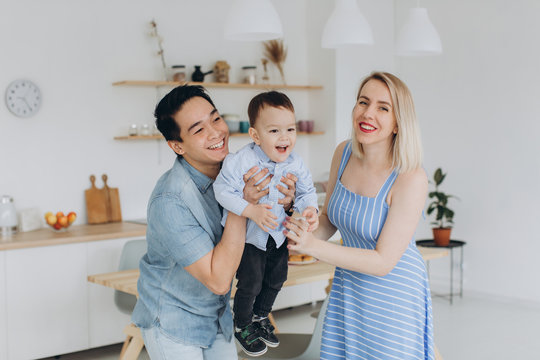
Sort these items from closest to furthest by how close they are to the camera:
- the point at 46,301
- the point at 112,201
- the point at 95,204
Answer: the point at 46,301 → the point at 95,204 → the point at 112,201

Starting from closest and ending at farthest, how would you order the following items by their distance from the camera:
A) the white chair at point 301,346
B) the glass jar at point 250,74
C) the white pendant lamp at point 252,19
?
1. the white chair at point 301,346
2. the white pendant lamp at point 252,19
3. the glass jar at point 250,74

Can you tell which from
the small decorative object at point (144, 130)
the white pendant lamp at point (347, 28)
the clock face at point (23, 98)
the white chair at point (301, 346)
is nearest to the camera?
the white chair at point (301, 346)

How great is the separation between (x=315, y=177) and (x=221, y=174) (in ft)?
13.6

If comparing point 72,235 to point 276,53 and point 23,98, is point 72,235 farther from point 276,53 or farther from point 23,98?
point 276,53

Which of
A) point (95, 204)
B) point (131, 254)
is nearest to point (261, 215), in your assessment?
point (131, 254)

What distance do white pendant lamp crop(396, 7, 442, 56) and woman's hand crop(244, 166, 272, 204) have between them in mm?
2120

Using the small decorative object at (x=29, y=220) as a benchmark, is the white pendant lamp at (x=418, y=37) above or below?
above

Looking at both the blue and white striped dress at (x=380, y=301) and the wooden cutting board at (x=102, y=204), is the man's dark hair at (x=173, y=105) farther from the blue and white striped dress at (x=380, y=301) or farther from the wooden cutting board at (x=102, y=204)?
the wooden cutting board at (x=102, y=204)

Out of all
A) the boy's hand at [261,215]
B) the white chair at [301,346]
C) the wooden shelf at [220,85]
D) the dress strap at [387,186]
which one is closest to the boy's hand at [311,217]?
the boy's hand at [261,215]

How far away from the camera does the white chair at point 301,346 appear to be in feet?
8.74

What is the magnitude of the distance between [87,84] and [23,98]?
48 centimetres

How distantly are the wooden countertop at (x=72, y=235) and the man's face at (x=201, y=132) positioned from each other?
233cm

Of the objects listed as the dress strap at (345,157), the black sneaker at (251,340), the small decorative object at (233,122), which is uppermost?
the small decorative object at (233,122)

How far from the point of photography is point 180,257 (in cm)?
170
